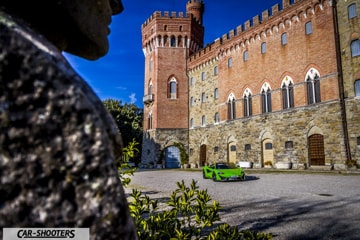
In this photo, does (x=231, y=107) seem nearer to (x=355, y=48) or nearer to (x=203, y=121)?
(x=203, y=121)

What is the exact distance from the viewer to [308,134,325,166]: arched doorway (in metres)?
20.2

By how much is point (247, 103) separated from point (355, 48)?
10596mm

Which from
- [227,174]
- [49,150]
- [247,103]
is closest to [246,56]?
[247,103]

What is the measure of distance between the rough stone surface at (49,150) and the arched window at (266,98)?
25.7 m

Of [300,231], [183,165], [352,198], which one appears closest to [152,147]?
[183,165]

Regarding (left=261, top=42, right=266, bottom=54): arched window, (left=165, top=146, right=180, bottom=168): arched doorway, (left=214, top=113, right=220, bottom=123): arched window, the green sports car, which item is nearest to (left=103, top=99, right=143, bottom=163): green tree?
(left=165, top=146, right=180, bottom=168): arched doorway

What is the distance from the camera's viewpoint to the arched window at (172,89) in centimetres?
3472

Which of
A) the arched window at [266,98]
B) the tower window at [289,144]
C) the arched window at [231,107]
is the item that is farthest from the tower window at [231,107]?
the tower window at [289,144]

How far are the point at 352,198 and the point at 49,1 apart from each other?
9483mm

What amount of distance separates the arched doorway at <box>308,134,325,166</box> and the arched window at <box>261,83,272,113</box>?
5.19 metres

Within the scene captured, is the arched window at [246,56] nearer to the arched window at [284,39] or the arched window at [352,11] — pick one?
the arched window at [284,39]

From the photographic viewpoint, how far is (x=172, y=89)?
1377 inches

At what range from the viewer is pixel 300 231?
481 cm

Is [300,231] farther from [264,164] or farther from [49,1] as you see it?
[264,164]
